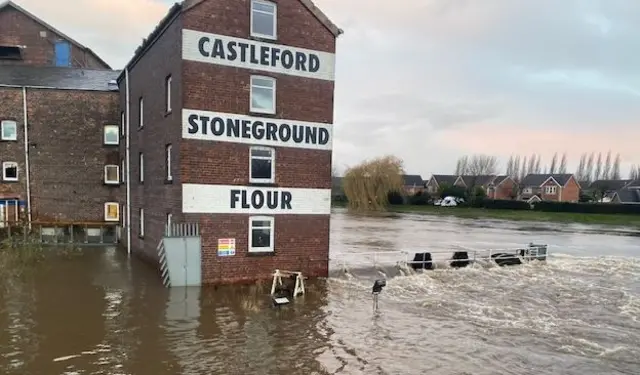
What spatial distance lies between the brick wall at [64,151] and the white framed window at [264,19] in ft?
43.1

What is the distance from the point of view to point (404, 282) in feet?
57.2

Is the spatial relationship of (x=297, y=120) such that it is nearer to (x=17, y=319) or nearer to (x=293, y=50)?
(x=293, y=50)

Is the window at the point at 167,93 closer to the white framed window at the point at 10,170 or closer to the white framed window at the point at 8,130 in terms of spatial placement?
the white framed window at the point at 8,130

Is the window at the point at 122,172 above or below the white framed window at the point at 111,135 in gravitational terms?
below

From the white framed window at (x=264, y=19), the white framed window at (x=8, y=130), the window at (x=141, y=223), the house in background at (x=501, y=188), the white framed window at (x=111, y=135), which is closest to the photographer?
the white framed window at (x=264, y=19)

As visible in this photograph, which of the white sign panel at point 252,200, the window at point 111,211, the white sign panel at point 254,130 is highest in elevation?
the white sign panel at point 254,130

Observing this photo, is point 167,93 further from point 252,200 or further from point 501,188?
point 501,188

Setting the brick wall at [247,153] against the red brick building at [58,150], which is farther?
the red brick building at [58,150]

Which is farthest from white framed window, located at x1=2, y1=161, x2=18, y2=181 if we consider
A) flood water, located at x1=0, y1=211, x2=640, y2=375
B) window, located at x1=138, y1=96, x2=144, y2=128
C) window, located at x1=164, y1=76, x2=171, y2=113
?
window, located at x1=164, y1=76, x2=171, y2=113

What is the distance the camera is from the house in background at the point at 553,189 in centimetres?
8769

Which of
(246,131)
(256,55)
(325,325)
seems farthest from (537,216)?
(325,325)

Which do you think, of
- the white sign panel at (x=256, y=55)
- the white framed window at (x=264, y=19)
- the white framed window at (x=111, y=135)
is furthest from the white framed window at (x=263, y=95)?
the white framed window at (x=111, y=135)

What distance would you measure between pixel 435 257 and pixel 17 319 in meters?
18.6

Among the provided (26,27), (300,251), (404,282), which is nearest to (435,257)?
(404,282)
